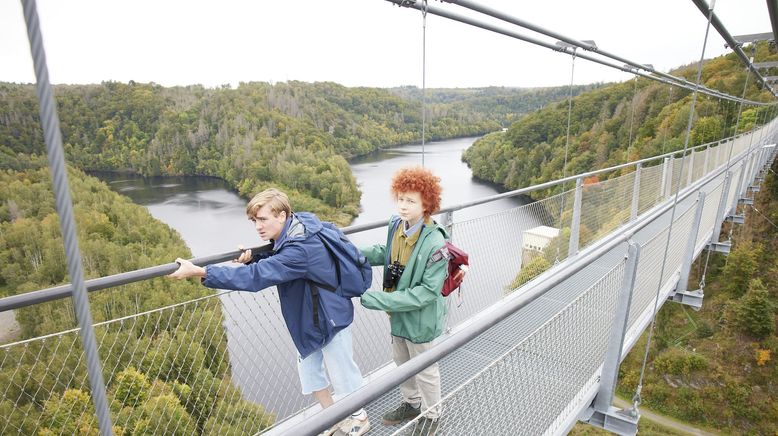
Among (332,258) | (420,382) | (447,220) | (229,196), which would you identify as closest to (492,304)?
(447,220)

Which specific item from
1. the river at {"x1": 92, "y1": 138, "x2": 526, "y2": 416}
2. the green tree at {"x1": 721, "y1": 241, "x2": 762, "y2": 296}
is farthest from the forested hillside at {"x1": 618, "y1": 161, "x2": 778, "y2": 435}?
the river at {"x1": 92, "y1": 138, "x2": 526, "y2": 416}

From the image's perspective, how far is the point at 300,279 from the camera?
5.25 feet

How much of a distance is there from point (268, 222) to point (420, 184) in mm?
552

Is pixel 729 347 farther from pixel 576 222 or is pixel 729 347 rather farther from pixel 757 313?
pixel 576 222

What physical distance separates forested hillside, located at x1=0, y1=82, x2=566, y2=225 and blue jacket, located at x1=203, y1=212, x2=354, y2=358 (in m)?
1.01

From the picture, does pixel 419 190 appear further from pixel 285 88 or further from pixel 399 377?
pixel 285 88

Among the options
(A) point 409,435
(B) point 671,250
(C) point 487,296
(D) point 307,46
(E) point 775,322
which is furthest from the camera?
(D) point 307,46

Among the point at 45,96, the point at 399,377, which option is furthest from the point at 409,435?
the point at 45,96

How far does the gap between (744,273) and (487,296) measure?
24507mm

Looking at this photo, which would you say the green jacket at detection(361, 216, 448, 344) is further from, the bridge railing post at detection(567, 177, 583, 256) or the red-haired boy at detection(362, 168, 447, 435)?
the bridge railing post at detection(567, 177, 583, 256)

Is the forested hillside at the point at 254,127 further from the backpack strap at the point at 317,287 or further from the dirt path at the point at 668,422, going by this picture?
the dirt path at the point at 668,422

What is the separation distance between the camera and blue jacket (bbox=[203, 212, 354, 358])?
4.60ft

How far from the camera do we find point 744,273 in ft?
71.9

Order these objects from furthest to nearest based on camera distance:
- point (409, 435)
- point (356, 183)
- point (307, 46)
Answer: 1. point (307, 46)
2. point (356, 183)
3. point (409, 435)
